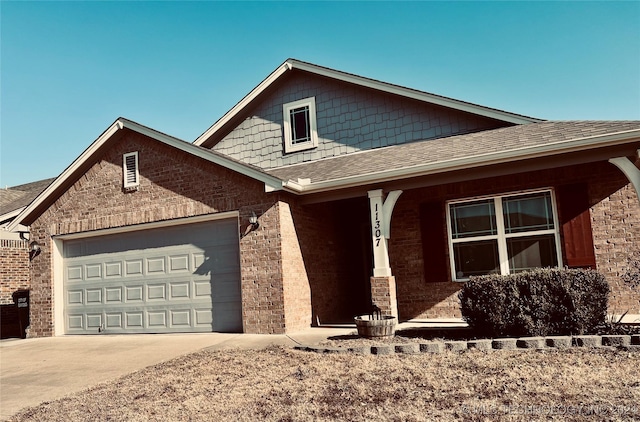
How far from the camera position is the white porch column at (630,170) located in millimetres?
8477

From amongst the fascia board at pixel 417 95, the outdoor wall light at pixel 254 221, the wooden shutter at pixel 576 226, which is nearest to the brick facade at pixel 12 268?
the outdoor wall light at pixel 254 221

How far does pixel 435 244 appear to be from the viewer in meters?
10.9

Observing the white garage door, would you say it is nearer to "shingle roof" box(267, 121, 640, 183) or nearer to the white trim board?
the white trim board

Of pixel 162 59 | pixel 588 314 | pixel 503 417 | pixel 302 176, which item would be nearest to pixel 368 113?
pixel 302 176

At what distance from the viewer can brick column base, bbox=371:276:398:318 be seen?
9.80 metres

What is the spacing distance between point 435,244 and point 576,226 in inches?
110

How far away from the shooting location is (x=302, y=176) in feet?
38.6

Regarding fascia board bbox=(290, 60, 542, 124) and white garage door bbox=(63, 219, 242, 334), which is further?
fascia board bbox=(290, 60, 542, 124)

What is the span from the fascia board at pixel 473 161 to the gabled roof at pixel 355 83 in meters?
3.11

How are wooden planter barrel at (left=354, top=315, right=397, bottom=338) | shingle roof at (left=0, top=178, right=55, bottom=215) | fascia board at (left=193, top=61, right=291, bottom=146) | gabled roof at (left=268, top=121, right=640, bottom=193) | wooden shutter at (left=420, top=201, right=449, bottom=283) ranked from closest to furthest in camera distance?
wooden planter barrel at (left=354, top=315, right=397, bottom=338) < gabled roof at (left=268, top=121, right=640, bottom=193) < wooden shutter at (left=420, top=201, right=449, bottom=283) < fascia board at (left=193, top=61, right=291, bottom=146) < shingle roof at (left=0, top=178, right=55, bottom=215)

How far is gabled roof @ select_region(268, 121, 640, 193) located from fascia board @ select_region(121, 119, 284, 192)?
0.36 metres

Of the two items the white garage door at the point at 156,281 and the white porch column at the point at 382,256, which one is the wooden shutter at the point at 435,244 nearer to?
the white porch column at the point at 382,256

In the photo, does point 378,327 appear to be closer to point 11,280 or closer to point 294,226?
point 294,226

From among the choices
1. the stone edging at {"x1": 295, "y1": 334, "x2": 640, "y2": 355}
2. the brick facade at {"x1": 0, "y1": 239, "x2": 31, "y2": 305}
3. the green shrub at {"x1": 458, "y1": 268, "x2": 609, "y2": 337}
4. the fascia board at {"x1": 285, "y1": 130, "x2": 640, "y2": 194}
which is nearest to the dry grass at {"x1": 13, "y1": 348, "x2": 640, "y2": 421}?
the stone edging at {"x1": 295, "y1": 334, "x2": 640, "y2": 355}
